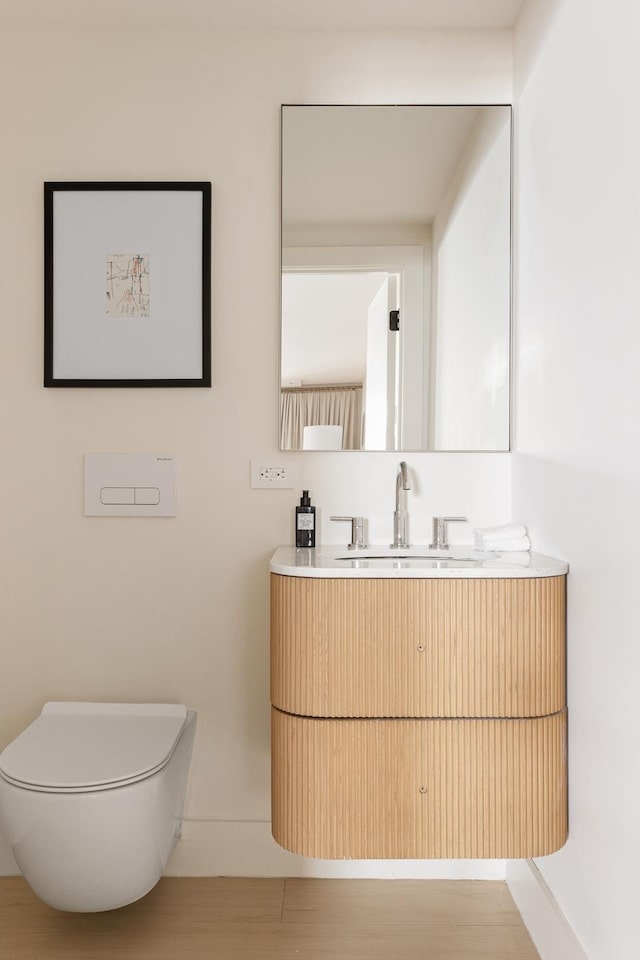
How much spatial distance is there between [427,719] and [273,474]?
2.61ft

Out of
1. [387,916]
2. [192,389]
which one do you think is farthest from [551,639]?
[192,389]

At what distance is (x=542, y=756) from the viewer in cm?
152

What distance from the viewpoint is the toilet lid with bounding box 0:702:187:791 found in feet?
4.83

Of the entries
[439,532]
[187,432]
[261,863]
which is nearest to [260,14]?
[187,432]

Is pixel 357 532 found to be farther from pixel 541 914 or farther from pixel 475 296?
pixel 541 914

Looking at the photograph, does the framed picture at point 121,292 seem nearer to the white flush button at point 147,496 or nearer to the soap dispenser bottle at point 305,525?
the white flush button at point 147,496

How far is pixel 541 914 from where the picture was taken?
1.65m

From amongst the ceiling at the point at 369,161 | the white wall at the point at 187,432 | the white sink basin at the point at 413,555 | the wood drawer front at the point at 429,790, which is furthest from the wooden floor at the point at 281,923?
the ceiling at the point at 369,161

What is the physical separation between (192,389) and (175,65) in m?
0.91

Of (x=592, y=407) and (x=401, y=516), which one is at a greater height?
(x=592, y=407)

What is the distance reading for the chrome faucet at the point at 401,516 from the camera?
1.95 metres

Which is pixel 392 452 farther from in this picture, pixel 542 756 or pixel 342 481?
pixel 542 756

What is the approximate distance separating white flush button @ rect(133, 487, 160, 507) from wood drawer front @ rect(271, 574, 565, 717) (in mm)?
654

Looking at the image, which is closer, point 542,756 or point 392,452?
point 542,756
